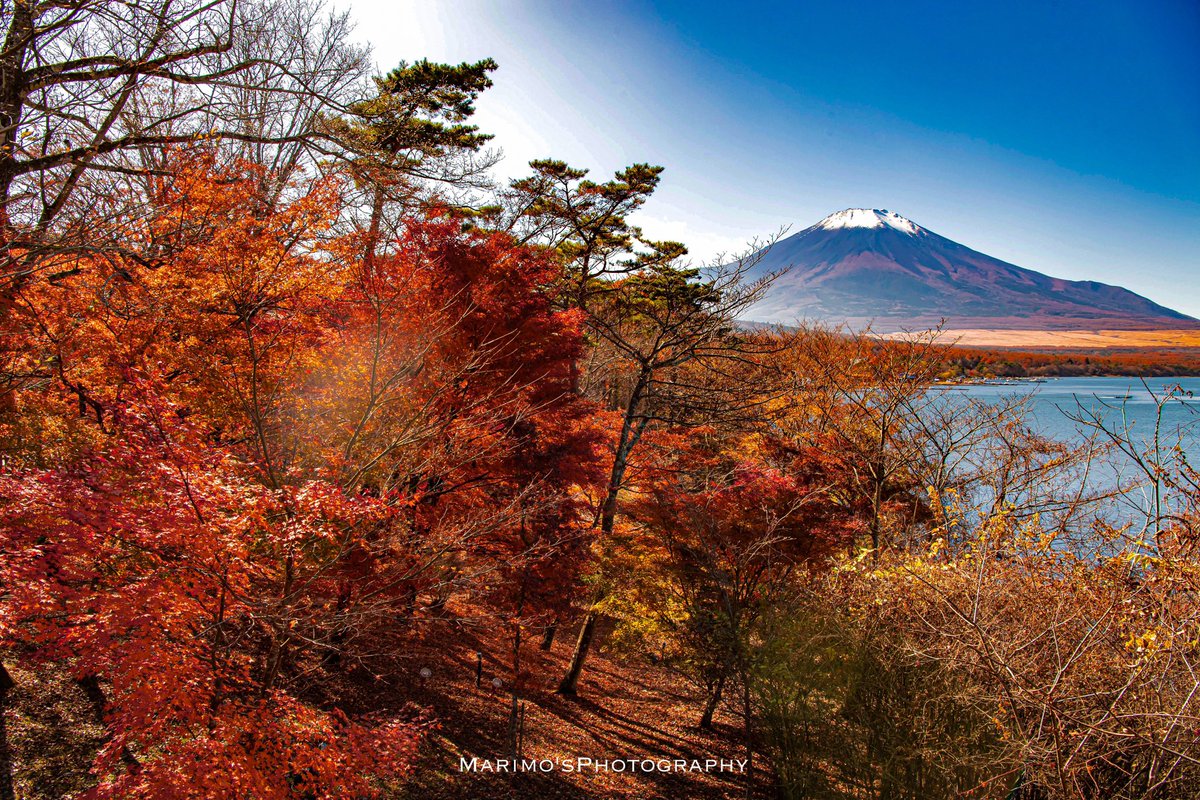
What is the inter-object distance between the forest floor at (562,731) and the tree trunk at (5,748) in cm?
462

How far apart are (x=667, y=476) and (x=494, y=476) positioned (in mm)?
4417

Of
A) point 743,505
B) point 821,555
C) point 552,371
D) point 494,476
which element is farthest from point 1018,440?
point 494,476

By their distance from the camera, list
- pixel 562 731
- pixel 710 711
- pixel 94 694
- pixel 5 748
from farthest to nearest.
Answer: pixel 710 711
pixel 562 731
pixel 94 694
pixel 5 748

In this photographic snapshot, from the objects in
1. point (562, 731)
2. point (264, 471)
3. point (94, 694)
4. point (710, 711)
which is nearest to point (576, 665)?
point (562, 731)

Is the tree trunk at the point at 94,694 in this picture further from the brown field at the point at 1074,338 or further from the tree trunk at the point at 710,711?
the brown field at the point at 1074,338

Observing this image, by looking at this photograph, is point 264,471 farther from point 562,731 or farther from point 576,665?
point 576,665

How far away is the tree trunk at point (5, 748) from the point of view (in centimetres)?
676

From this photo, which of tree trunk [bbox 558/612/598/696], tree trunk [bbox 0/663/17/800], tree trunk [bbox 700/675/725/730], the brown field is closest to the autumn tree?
tree trunk [bbox 0/663/17/800]

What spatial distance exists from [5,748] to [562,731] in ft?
26.7

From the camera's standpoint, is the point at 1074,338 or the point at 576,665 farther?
the point at 1074,338

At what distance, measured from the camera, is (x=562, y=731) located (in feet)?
38.0

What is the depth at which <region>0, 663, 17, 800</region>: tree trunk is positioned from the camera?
22.2 ft

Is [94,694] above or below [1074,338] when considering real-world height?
below

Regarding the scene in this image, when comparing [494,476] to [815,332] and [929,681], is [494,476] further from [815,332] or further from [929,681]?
[815,332]
